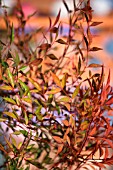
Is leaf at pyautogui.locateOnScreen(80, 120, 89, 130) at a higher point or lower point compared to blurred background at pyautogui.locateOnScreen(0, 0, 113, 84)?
lower

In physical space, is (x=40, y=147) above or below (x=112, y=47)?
below

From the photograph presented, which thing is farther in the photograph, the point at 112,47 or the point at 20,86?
the point at 112,47

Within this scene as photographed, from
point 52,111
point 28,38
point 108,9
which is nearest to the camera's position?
point 52,111

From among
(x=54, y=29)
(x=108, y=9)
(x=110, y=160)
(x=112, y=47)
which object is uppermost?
(x=108, y=9)

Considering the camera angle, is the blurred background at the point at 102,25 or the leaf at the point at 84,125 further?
the blurred background at the point at 102,25

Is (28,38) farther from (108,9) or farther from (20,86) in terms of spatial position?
(108,9)

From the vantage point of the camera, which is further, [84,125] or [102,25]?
[102,25]

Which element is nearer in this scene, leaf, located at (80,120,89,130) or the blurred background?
leaf, located at (80,120,89,130)

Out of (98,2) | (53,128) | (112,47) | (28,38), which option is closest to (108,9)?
(98,2)

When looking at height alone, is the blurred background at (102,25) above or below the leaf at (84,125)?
above

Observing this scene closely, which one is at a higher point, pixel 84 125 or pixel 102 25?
pixel 102 25

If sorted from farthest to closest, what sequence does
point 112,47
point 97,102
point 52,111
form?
point 112,47 → point 52,111 → point 97,102
